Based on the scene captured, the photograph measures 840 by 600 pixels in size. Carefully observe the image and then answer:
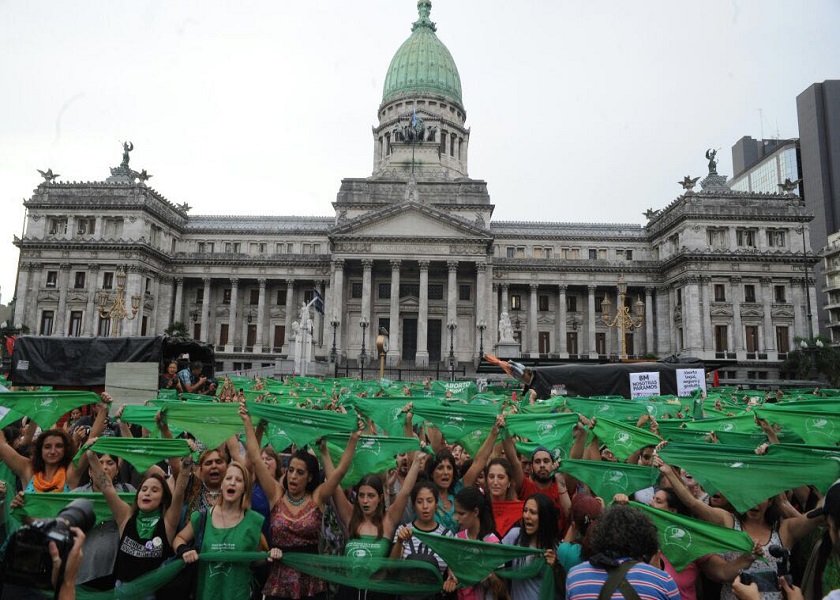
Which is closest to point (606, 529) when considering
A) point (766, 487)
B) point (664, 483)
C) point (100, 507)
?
point (766, 487)

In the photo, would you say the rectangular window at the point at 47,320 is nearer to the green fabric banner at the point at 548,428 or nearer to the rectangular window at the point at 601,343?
the rectangular window at the point at 601,343

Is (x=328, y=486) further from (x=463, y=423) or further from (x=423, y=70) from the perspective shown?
(x=423, y=70)

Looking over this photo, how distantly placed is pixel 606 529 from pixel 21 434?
8828 millimetres

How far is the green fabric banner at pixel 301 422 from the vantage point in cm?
718

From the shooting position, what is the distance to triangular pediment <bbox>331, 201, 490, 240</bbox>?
182ft

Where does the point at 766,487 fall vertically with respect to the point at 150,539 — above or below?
above

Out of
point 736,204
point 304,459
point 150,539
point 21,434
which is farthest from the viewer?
point 736,204

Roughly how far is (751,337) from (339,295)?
40.3 metres

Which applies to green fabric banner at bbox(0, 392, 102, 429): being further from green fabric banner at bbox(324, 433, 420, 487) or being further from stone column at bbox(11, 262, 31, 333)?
stone column at bbox(11, 262, 31, 333)

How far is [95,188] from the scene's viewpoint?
192 feet

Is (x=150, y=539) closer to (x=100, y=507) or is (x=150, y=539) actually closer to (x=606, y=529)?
(x=100, y=507)

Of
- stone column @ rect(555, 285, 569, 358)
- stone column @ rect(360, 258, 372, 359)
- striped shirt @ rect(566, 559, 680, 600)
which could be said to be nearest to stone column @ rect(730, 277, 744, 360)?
stone column @ rect(555, 285, 569, 358)

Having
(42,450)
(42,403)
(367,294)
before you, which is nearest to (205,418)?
(42,450)

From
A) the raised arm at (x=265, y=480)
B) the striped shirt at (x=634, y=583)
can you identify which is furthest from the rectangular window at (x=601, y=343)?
the striped shirt at (x=634, y=583)
